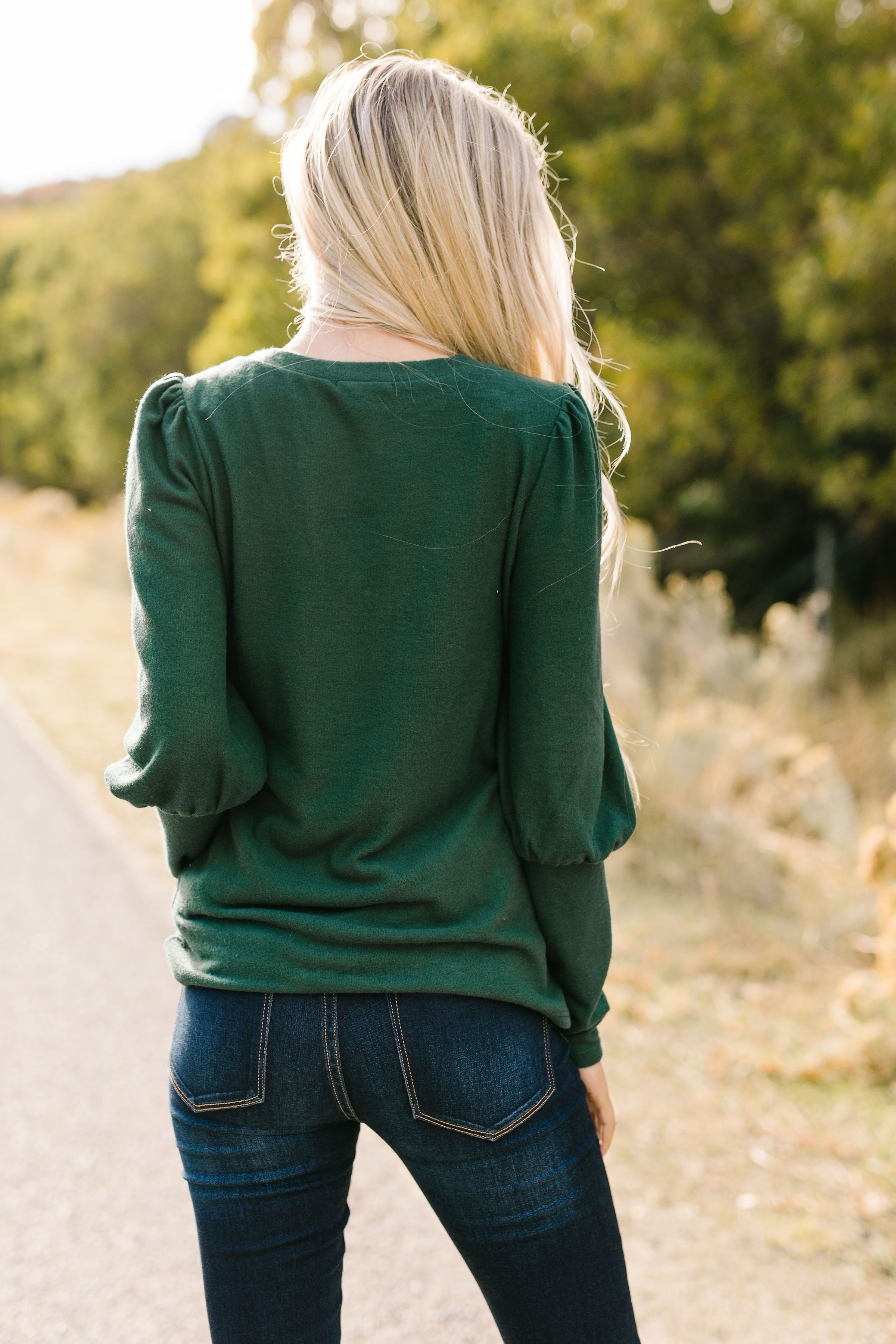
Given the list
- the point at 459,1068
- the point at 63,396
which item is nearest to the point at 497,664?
the point at 459,1068

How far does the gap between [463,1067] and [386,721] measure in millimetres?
388

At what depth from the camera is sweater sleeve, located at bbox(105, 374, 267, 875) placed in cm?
116

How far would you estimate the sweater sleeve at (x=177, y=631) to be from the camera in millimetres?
1157

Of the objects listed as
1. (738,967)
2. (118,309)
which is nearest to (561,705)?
(738,967)

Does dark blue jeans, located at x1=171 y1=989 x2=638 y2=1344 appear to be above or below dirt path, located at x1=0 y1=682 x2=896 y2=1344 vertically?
above

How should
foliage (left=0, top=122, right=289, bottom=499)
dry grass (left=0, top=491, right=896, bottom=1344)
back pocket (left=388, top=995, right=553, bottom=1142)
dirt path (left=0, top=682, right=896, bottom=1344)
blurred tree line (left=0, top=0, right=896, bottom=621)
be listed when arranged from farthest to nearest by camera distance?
foliage (left=0, top=122, right=289, bottom=499) < blurred tree line (left=0, top=0, right=896, bottom=621) < dry grass (left=0, top=491, right=896, bottom=1344) < dirt path (left=0, top=682, right=896, bottom=1344) < back pocket (left=388, top=995, right=553, bottom=1142)

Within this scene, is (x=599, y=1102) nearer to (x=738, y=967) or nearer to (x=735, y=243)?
(x=738, y=967)

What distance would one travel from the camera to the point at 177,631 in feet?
3.79

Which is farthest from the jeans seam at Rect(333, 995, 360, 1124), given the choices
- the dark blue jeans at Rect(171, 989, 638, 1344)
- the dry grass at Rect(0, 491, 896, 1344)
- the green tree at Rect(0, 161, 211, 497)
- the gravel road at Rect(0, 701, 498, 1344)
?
the green tree at Rect(0, 161, 211, 497)

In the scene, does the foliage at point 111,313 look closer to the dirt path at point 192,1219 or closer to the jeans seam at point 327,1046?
Result: the dirt path at point 192,1219

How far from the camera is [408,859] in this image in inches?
46.6

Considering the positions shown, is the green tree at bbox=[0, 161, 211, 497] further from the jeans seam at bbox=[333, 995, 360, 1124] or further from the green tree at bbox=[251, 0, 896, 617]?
the jeans seam at bbox=[333, 995, 360, 1124]

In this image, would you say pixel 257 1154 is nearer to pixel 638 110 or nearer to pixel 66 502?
pixel 638 110

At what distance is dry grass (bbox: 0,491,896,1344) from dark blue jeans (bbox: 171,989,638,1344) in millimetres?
1276
